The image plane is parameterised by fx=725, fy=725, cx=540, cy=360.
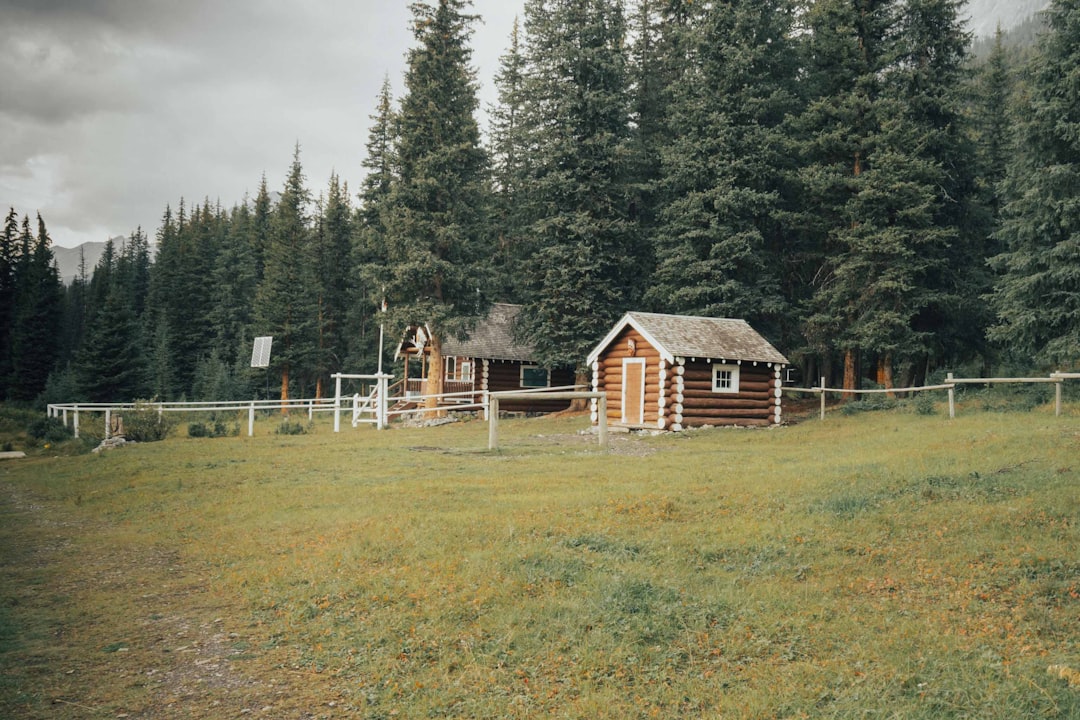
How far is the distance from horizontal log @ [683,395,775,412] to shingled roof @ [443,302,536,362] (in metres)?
13.5

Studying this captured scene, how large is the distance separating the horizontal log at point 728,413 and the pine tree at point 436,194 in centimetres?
1268

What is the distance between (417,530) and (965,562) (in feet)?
22.7

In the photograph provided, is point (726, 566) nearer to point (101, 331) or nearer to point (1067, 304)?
point (1067, 304)

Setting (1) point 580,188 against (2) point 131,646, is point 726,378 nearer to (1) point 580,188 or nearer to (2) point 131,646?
(1) point 580,188

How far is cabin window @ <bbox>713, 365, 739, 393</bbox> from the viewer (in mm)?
26938

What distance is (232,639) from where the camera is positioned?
23.4 ft

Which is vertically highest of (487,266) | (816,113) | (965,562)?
(816,113)

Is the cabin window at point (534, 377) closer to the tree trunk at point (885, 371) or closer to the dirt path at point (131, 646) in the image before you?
the tree trunk at point (885, 371)

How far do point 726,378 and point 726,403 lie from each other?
37.3 inches

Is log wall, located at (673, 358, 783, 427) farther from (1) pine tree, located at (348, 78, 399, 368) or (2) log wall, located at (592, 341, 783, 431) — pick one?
(1) pine tree, located at (348, 78, 399, 368)

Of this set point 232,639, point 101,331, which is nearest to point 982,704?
point 232,639

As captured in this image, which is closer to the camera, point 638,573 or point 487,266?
point 638,573

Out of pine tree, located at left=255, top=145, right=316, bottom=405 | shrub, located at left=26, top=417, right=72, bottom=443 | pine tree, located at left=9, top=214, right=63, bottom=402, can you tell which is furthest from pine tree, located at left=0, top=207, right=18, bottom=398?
shrub, located at left=26, top=417, right=72, bottom=443

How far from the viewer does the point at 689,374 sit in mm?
26312
